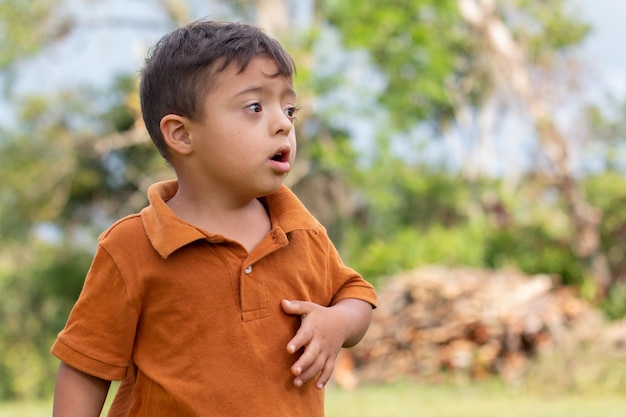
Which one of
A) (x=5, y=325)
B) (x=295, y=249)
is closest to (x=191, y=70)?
(x=295, y=249)

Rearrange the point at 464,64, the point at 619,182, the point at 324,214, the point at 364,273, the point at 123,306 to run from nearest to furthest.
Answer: the point at 123,306 < the point at 364,273 < the point at 324,214 < the point at 619,182 < the point at 464,64

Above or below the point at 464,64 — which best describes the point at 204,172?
below

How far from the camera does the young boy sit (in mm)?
2303

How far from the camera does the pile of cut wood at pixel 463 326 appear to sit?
11.0m

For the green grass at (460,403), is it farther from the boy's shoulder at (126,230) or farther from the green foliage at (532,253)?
the boy's shoulder at (126,230)

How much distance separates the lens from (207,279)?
232 cm

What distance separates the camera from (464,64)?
27.9 metres

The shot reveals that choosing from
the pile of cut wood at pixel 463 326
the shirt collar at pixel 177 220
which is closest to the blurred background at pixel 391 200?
the pile of cut wood at pixel 463 326

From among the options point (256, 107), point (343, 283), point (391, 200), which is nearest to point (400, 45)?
point (391, 200)

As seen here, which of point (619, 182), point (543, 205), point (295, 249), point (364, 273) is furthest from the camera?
point (543, 205)

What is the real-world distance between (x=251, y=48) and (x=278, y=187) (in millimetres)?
343

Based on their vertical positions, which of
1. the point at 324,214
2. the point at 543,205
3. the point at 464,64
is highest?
the point at 464,64

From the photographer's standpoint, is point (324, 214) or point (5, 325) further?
point (324, 214)

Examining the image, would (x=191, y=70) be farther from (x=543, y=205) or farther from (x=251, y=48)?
(x=543, y=205)
